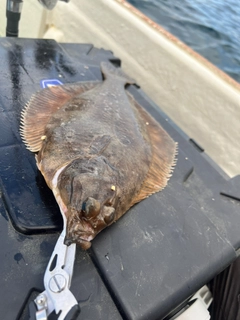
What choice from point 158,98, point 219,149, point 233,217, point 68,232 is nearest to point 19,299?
point 68,232

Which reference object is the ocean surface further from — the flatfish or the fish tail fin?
the flatfish

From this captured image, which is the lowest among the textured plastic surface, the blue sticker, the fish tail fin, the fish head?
the textured plastic surface

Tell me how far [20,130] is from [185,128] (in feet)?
7.06

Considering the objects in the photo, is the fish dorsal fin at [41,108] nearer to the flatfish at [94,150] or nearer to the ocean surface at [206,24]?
the flatfish at [94,150]

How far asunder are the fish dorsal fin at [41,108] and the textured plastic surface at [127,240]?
0.19 ft

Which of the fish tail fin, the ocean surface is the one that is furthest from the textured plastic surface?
the ocean surface

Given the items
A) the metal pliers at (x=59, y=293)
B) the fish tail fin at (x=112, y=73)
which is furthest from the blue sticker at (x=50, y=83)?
the metal pliers at (x=59, y=293)

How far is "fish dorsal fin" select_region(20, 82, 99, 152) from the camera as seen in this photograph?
6.35ft

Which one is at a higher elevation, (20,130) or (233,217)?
(20,130)

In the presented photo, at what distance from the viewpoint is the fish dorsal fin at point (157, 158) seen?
195cm

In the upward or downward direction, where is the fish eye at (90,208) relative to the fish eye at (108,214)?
upward

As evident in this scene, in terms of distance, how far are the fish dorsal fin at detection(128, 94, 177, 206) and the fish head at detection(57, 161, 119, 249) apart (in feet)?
1.00

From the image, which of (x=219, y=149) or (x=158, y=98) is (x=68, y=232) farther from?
(x=158, y=98)

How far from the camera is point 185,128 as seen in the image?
3.59 metres
